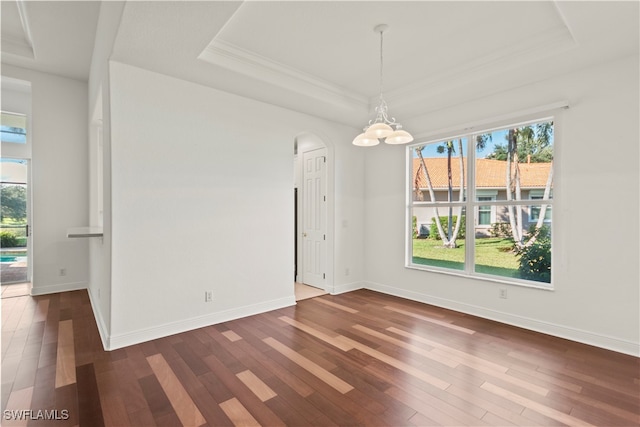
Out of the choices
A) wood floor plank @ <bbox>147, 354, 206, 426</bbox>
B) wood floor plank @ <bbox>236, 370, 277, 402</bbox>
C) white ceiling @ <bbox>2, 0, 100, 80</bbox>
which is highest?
white ceiling @ <bbox>2, 0, 100, 80</bbox>

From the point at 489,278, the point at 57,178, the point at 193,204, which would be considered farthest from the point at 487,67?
the point at 57,178

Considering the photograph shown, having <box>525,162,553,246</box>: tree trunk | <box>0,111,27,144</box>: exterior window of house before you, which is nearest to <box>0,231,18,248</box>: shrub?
<box>0,111,27,144</box>: exterior window of house

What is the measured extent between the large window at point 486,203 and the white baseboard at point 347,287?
1.02 m

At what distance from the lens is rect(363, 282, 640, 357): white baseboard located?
302 cm

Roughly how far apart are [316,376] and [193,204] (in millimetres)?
2259

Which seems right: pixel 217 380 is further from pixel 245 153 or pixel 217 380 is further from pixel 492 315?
pixel 492 315

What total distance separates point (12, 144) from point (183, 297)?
430 cm

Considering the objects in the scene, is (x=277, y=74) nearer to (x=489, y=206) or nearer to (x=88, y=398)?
(x=489, y=206)

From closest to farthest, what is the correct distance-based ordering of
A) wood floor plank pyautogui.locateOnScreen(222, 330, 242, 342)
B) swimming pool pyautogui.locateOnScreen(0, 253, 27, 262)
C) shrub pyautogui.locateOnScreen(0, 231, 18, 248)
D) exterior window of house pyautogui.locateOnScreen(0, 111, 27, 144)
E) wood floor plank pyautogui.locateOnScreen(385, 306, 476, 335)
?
wood floor plank pyautogui.locateOnScreen(222, 330, 242, 342), wood floor plank pyautogui.locateOnScreen(385, 306, 476, 335), exterior window of house pyautogui.locateOnScreen(0, 111, 27, 144), shrub pyautogui.locateOnScreen(0, 231, 18, 248), swimming pool pyautogui.locateOnScreen(0, 253, 27, 262)

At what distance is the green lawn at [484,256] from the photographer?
13.0 feet

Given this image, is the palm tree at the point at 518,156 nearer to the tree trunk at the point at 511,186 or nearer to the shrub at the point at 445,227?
the tree trunk at the point at 511,186

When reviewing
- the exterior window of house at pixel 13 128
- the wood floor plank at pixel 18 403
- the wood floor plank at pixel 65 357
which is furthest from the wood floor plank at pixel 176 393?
the exterior window of house at pixel 13 128

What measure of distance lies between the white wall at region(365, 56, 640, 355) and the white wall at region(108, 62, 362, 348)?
275 centimetres
